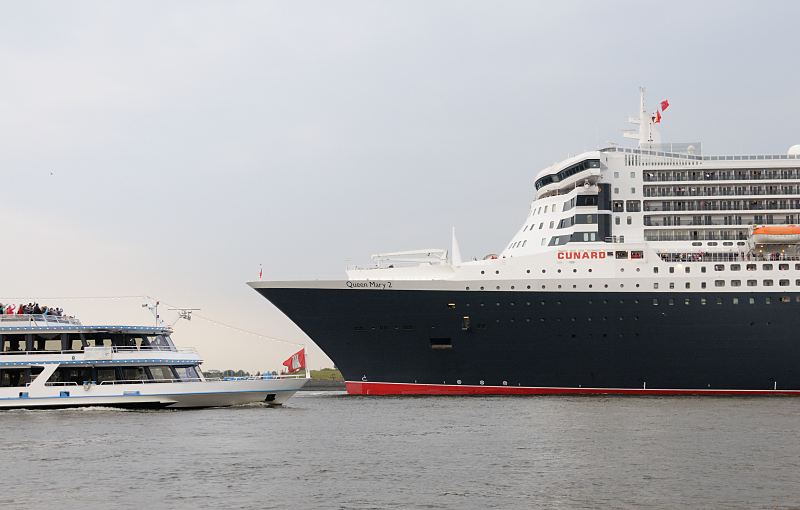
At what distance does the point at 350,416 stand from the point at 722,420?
14.3m

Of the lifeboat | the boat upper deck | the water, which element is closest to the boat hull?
the water

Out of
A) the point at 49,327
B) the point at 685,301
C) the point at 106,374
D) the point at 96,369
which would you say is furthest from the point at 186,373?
the point at 685,301

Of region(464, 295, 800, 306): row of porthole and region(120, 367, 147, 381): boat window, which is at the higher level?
region(464, 295, 800, 306): row of porthole

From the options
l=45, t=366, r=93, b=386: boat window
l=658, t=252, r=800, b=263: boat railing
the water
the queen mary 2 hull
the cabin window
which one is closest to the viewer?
the water

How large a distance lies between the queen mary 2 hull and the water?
6239 millimetres

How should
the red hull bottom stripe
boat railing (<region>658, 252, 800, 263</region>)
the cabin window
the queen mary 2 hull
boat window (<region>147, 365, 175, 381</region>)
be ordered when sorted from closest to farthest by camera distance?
boat window (<region>147, 365, 175, 381</region>), the queen mary 2 hull, the red hull bottom stripe, the cabin window, boat railing (<region>658, 252, 800, 263</region>)

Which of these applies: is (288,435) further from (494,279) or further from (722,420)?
(494,279)

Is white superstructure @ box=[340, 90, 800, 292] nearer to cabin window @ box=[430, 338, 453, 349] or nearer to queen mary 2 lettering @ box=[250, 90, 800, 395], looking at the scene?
queen mary 2 lettering @ box=[250, 90, 800, 395]

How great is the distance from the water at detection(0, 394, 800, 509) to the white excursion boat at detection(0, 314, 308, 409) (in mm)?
856

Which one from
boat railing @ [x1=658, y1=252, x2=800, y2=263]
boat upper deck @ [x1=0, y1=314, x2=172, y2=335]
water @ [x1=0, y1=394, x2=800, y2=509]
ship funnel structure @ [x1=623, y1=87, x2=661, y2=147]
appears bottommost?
water @ [x1=0, y1=394, x2=800, y2=509]

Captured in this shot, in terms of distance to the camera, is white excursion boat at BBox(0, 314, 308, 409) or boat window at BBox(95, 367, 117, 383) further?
boat window at BBox(95, 367, 117, 383)

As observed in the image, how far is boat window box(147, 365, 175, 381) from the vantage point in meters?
41.8

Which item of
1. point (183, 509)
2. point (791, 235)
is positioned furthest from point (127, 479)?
point (791, 235)

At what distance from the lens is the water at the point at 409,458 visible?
2056 centimetres
